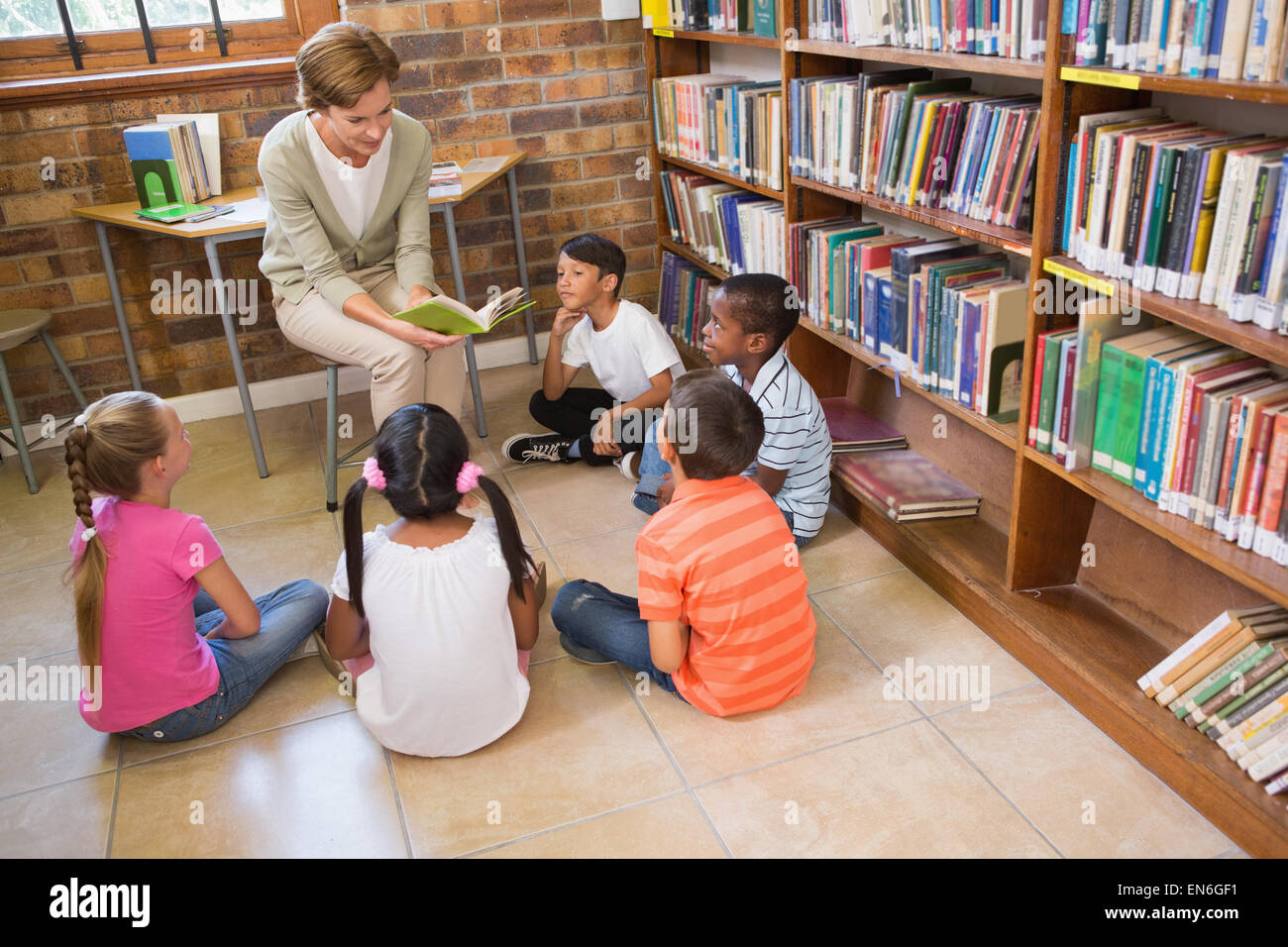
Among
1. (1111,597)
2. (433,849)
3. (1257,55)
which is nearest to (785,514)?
(1111,597)

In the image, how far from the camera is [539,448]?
328cm

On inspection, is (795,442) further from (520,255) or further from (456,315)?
(520,255)

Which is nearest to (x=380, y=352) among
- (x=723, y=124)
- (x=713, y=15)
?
(x=723, y=124)

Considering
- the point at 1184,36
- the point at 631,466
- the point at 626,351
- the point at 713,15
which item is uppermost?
the point at 713,15

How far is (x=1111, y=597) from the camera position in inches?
87.4

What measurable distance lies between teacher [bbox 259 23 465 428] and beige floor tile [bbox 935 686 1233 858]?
171 cm

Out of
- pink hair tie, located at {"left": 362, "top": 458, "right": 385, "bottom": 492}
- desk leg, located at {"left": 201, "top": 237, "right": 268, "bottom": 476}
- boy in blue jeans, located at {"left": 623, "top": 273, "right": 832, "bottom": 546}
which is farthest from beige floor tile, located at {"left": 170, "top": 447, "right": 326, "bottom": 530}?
pink hair tie, located at {"left": 362, "top": 458, "right": 385, "bottom": 492}

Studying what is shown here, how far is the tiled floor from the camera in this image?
5.92 feet

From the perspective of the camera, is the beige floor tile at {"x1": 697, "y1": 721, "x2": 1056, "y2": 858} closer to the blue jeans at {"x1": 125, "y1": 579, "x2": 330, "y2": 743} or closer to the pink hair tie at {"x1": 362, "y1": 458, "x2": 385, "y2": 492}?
the pink hair tie at {"x1": 362, "y1": 458, "x2": 385, "y2": 492}

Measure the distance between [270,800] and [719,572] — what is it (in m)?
0.96

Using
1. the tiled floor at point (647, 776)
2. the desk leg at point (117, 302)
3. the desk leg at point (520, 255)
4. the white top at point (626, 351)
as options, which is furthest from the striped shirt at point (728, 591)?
the desk leg at point (117, 302)

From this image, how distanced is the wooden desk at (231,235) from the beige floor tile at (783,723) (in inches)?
62.8

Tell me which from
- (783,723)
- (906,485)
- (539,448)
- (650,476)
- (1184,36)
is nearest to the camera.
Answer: (1184,36)

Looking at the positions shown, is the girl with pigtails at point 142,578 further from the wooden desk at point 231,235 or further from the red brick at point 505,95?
the red brick at point 505,95
